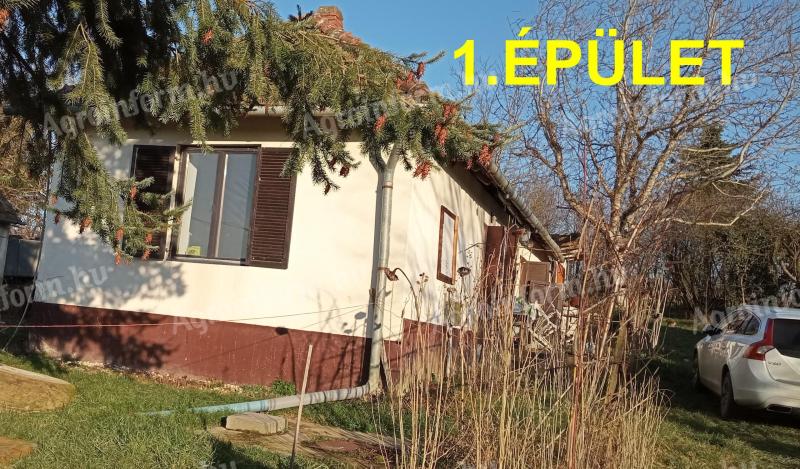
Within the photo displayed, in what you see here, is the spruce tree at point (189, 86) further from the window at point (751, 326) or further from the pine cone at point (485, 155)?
the window at point (751, 326)

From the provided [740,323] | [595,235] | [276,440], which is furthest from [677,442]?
[595,235]

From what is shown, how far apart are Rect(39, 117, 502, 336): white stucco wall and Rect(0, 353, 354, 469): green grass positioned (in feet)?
5.06

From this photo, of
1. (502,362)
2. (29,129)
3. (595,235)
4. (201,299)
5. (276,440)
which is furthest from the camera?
(201,299)

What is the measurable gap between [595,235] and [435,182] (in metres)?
6.00

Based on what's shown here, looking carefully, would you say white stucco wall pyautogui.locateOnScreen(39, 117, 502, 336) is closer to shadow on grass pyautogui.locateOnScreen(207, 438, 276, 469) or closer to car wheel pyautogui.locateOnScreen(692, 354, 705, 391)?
shadow on grass pyautogui.locateOnScreen(207, 438, 276, 469)

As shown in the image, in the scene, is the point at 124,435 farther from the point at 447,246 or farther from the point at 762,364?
the point at 762,364

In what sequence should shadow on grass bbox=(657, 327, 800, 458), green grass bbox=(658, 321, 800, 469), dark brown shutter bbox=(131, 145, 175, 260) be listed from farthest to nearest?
1. dark brown shutter bbox=(131, 145, 175, 260)
2. shadow on grass bbox=(657, 327, 800, 458)
3. green grass bbox=(658, 321, 800, 469)

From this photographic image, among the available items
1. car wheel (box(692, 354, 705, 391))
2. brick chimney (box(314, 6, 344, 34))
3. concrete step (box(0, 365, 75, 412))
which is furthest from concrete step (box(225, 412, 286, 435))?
car wheel (box(692, 354, 705, 391))

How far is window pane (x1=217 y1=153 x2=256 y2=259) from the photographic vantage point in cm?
902

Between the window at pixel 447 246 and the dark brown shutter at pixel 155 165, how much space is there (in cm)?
379

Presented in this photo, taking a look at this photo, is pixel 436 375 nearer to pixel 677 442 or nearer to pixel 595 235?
pixel 595 235

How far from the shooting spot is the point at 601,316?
3.78 meters

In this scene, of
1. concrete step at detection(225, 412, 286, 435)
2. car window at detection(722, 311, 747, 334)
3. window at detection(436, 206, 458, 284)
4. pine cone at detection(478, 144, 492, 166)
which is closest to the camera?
pine cone at detection(478, 144, 492, 166)

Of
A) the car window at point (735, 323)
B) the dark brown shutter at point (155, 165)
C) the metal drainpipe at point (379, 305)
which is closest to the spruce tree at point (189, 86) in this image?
the metal drainpipe at point (379, 305)
